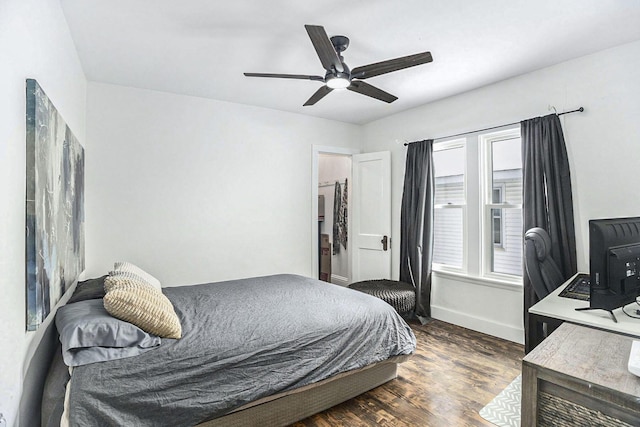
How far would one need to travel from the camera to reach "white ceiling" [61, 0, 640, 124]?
2.07 meters

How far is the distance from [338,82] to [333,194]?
3.56 m

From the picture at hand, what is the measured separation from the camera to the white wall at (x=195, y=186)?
10.4ft

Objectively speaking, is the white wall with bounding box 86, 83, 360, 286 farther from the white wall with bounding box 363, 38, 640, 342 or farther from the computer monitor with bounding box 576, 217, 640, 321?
the computer monitor with bounding box 576, 217, 640, 321

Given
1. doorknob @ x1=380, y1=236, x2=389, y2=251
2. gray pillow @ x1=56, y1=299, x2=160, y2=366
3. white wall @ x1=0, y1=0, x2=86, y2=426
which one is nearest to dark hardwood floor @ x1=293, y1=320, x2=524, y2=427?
gray pillow @ x1=56, y1=299, x2=160, y2=366

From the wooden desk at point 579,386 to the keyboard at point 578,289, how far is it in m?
0.91

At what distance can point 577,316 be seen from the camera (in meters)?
1.75

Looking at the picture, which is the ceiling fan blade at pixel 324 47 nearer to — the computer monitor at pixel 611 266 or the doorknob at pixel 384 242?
the computer monitor at pixel 611 266

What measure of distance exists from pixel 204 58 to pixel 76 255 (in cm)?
188

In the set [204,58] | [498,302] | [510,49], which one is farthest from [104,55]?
[498,302]

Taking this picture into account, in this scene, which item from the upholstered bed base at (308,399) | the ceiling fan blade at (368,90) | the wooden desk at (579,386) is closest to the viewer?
the wooden desk at (579,386)

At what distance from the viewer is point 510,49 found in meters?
2.62

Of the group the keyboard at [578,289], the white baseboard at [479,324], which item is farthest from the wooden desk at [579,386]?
the white baseboard at [479,324]

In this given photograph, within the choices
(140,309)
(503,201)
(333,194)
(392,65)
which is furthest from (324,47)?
(333,194)

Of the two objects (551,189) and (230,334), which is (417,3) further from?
(230,334)
